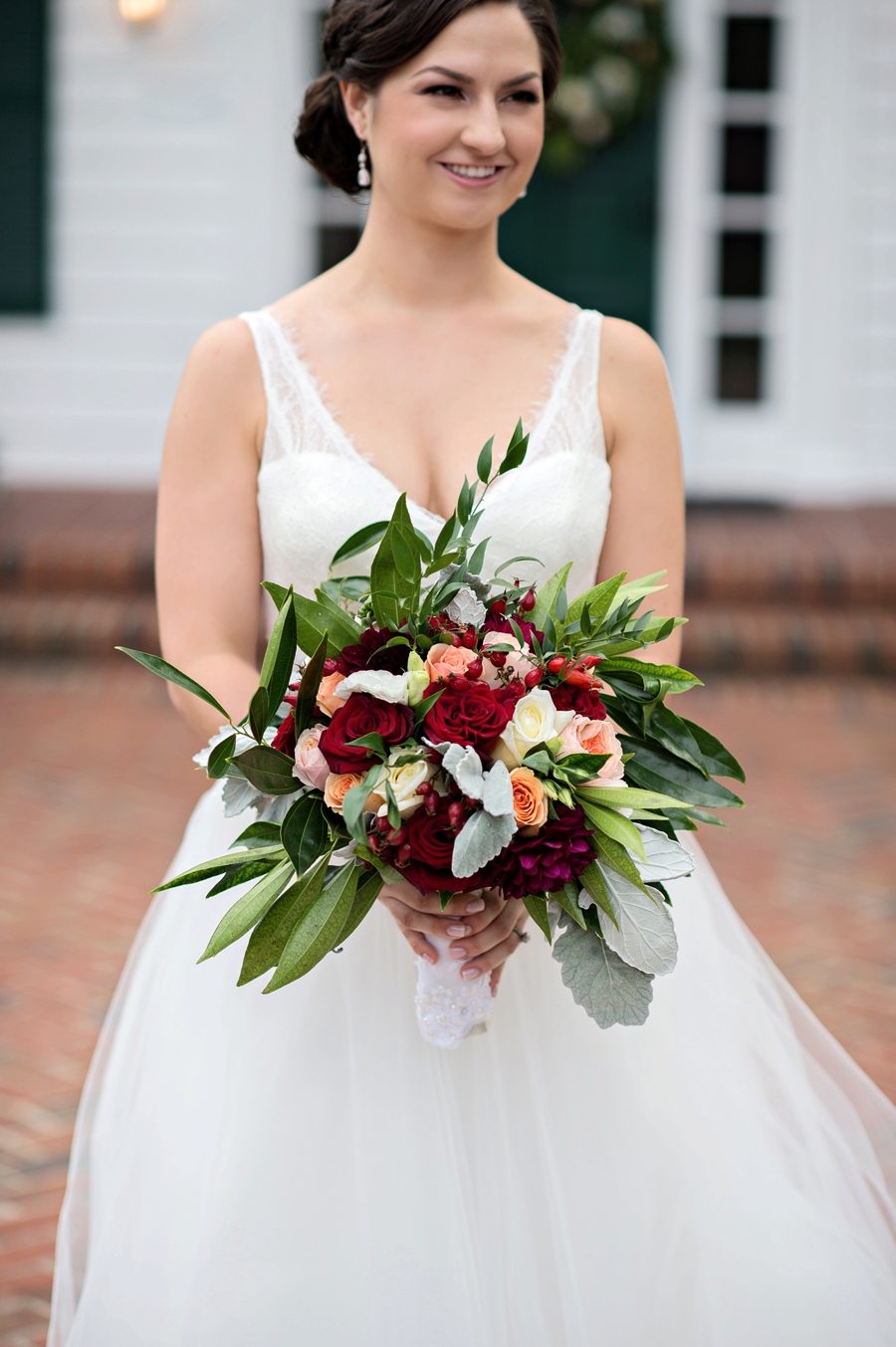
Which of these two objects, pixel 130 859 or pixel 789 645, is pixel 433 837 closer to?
pixel 130 859

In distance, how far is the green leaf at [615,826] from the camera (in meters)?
1.54

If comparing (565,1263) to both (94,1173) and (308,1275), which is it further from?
(94,1173)

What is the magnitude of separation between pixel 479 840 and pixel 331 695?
0.83 feet

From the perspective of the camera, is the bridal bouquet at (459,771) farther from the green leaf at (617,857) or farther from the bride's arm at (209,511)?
the bride's arm at (209,511)

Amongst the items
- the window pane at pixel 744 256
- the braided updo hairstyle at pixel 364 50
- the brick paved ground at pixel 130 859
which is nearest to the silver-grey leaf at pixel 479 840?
the braided updo hairstyle at pixel 364 50

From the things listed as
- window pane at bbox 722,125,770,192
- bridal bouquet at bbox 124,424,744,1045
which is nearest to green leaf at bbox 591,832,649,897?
bridal bouquet at bbox 124,424,744,1045

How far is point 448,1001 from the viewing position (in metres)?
1.85

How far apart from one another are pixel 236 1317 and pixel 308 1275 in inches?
4.0

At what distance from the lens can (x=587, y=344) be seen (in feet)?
7.50

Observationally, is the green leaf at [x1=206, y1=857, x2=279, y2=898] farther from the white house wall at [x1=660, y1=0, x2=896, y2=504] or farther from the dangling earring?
the white house wall at [x1=660, y1=0, x2=896, y2=504]

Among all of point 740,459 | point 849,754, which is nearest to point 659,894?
point 849,754

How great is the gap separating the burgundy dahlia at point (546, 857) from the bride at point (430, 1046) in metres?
0.13

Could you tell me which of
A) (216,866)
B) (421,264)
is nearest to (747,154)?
(421,264)

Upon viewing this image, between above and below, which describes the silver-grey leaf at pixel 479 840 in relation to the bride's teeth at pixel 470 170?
below
